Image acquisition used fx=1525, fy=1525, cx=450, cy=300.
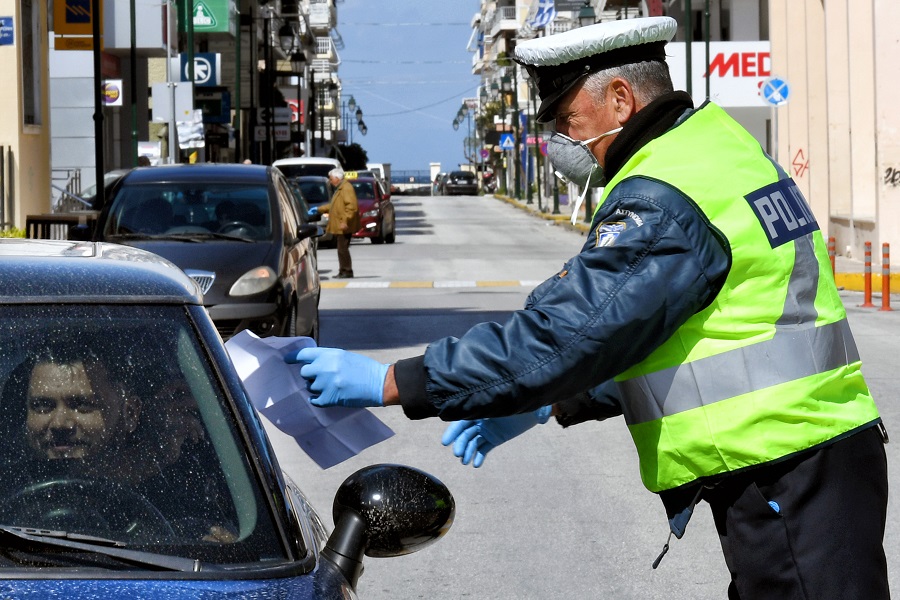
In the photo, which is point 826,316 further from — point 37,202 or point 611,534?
point 37,202

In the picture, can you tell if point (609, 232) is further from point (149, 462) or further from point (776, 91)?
point (776, 91)

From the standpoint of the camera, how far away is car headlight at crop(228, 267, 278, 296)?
11.9 meters

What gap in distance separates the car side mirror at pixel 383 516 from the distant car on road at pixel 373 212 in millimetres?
30680

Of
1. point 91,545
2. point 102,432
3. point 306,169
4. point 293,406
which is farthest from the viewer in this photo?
point 306,169

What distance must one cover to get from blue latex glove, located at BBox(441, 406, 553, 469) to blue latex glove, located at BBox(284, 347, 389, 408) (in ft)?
1.54

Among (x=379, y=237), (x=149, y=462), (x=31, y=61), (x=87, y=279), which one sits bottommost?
(x=379, y=237)

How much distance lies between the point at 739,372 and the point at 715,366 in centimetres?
5

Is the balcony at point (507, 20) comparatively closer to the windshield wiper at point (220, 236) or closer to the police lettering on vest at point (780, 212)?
the windshield wiper at point (220, 236)

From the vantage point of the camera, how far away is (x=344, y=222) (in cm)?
2386

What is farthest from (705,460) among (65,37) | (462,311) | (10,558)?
(65,37)

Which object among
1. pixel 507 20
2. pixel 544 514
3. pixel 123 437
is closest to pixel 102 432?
pixel 123 437

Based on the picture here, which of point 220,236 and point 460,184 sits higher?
point 460,184

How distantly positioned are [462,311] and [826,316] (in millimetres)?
14494

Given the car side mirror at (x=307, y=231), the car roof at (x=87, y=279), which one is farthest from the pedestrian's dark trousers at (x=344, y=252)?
the car roof at (x=87, y=279)
